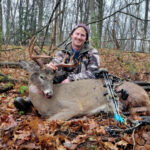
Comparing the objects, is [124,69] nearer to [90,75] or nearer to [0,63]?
[90,75]

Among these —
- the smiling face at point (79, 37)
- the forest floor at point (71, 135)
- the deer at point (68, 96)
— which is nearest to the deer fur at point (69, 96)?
the deer at point (68, 96)

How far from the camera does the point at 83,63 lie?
15.7 ft

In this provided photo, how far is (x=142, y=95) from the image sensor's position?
4363mm

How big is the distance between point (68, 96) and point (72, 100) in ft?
0.49

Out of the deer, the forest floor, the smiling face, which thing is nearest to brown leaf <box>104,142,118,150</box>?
the forest floor

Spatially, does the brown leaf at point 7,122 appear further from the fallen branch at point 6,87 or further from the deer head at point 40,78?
the fallen branch at point 6,87

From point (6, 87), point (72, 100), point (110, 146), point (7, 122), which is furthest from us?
point (6, 87)

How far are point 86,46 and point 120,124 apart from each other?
7.71 feet

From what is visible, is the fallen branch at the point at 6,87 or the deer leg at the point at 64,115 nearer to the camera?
the deer leg at the point at 64,115

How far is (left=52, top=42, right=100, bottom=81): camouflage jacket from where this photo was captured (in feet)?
15.1

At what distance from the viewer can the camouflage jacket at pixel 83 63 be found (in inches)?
181

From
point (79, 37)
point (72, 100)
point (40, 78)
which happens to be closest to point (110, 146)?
point (72, 100)

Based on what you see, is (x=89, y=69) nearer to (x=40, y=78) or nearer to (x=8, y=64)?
(x=40, y=78)

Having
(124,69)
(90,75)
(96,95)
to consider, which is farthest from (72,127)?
(124,69)
